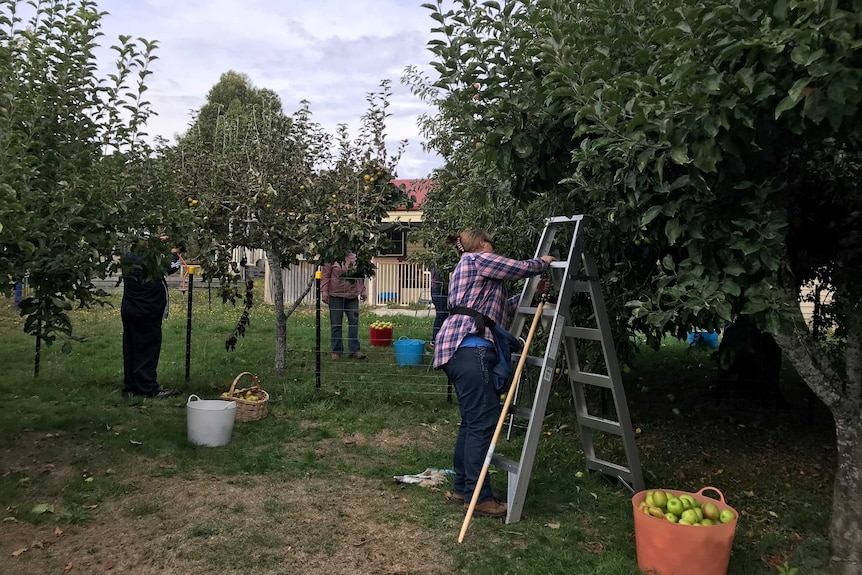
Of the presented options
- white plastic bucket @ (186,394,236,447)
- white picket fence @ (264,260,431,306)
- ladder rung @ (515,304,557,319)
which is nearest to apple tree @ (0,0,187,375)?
white plastic bucket @ (186,394,236,447)

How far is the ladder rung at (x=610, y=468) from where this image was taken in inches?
185

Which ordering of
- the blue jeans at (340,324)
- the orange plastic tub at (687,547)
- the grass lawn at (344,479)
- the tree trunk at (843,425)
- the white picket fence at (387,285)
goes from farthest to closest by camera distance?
the white picket fence at (387,285), the blue jeans at (340,324), the grass lawn at (344,479), the tree trunk at (843,425), the orange plastic tub at (687,547)

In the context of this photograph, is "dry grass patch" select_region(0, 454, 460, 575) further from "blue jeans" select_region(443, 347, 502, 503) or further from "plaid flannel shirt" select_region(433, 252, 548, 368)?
"plaid flannel shirt" select_region(433, 252, 548, 368)

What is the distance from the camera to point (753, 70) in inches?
105

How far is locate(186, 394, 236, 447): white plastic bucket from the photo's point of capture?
5.60 m

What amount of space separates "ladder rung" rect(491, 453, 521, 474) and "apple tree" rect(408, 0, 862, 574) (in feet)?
4.47

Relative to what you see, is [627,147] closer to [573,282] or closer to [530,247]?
[573,282]

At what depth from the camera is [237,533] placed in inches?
160

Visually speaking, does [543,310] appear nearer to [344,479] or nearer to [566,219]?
[566,219]

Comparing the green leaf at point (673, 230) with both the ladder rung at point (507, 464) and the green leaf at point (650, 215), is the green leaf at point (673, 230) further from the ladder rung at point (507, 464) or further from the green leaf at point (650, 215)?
the ladder rung at point (507, 464)

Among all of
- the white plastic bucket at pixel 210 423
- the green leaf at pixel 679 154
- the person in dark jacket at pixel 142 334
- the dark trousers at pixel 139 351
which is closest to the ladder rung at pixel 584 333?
the green leaf at pixel 679 154

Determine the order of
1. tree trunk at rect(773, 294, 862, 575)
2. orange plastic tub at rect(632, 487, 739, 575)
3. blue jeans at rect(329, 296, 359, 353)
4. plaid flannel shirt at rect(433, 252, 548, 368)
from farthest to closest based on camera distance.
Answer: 1. blue jeans at rect(329, 296, 359, 353)
2. plaid flannel shirt at rect(433, 252, 548, 368)
3. tree trunk at rect(773, 294, 862, 575)
4. orange plastic tub at rect(632, 487, 739, 575)

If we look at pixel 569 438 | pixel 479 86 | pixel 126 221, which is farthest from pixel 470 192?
pixel 126 221

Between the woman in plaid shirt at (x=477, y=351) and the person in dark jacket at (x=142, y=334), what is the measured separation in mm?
4225
